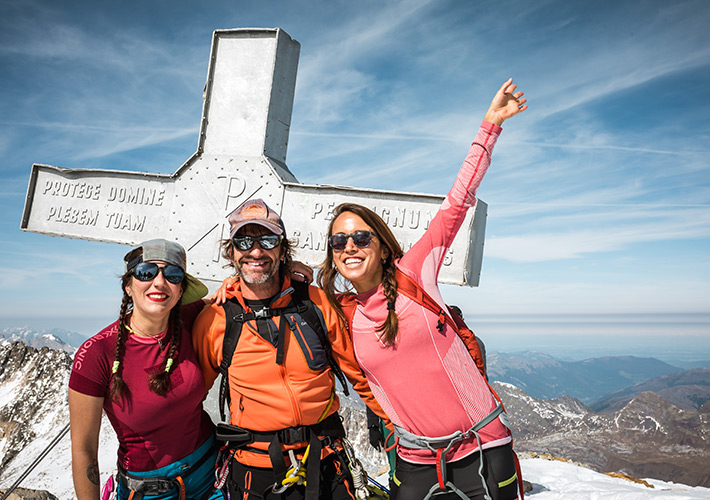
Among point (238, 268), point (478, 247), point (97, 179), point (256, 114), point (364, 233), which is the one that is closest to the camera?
point (364, 233)

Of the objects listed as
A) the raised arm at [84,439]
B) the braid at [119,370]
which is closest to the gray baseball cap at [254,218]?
the braid at [119,370]

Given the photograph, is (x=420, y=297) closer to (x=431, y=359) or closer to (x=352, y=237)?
(x=431, y=359)

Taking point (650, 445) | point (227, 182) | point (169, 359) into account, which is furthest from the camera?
point (650, 445)

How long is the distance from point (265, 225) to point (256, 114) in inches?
125

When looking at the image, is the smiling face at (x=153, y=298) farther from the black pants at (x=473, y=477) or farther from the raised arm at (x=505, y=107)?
the raised arm at (x=505, y=107)

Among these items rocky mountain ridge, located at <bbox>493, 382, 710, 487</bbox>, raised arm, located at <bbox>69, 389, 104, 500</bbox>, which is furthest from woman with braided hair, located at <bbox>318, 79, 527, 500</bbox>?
rocky mountain ridge, located at <bbox>493, 382, 710, 487</bbox>

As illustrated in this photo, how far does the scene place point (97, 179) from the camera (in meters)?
6.75

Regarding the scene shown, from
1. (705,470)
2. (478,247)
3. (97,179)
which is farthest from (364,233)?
(705,470)

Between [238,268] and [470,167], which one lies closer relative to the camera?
[470,167]

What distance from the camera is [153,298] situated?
3299 mm

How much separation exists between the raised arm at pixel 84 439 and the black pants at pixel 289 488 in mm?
986

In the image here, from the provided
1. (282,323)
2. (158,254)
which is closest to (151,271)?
(158,254)

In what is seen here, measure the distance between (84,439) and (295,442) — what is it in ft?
4.85

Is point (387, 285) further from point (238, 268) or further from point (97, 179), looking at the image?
point (97, 179)
